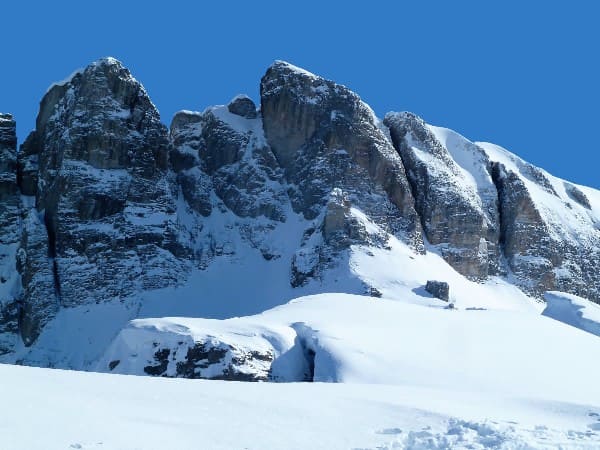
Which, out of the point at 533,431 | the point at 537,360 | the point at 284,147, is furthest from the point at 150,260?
the point at 533,431

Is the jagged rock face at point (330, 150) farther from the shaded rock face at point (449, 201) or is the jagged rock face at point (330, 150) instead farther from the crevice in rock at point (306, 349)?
the crevice in rock at point (306, 349)

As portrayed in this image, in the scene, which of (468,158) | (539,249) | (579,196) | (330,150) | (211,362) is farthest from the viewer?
(579,196)

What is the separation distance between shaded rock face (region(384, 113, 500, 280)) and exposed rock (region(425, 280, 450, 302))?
13.8 metres

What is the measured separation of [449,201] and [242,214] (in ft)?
68.2

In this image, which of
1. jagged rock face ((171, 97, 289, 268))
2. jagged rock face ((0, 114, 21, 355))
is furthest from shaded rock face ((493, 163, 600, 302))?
jagged rock face ((0, 114, 21, 355))

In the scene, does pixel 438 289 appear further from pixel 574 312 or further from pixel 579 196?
pixel 579 196

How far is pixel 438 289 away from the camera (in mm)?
71000

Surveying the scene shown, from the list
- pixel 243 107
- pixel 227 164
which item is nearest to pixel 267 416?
pixel 227 164

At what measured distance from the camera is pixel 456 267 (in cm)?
8488

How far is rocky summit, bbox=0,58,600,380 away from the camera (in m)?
75.9

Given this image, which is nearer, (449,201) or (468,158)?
(449,201)

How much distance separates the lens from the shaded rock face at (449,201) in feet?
283

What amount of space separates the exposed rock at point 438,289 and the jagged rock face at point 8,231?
35.9 metres

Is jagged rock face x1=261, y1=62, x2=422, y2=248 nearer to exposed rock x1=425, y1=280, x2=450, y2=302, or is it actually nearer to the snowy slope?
exposed rock x1=425, y1=280, x2=450, y2=302
